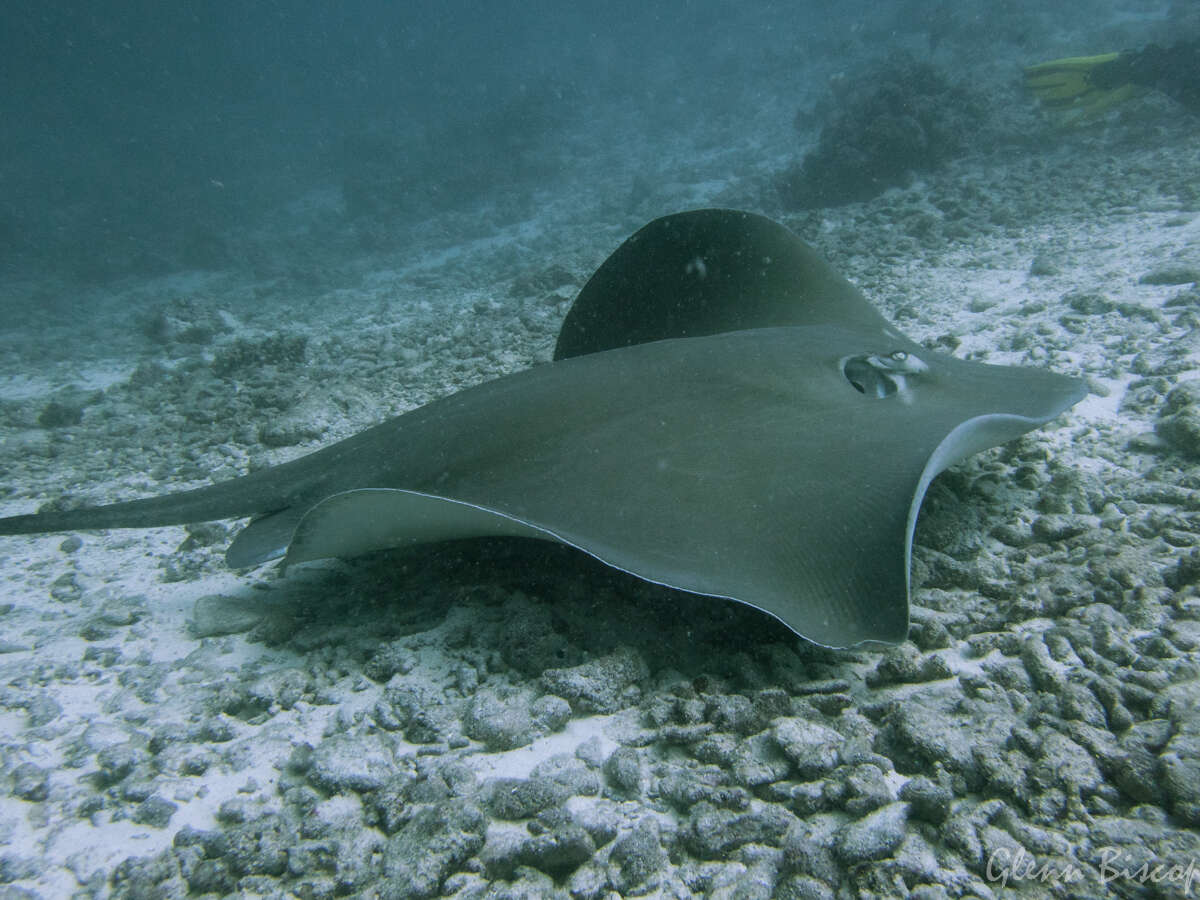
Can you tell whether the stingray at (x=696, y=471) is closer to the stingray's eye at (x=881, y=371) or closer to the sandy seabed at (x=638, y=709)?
the stingray's eye at (x=881, y=371)

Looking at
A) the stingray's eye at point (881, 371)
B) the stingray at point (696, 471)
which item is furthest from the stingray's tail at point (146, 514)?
the stingray's eye at point (881, 371)

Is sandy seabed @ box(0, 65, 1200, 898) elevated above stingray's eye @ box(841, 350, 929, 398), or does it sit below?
below

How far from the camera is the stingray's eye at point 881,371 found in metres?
2.54

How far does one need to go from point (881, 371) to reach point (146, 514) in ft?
10.6

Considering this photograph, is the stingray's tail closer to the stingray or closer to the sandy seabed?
the stingray

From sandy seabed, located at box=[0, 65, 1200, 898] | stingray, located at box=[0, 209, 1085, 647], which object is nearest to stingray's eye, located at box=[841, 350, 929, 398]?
stingray, located at box=[0, 209, 1085, 647]

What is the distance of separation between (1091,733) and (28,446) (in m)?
6.96

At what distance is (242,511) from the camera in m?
2.77

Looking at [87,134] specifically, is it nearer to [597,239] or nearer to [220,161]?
[220,161]

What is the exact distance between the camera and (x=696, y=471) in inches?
84.9

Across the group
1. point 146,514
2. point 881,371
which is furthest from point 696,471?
point 146,514

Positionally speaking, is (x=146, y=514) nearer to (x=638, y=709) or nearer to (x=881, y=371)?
(x=638, y=709)

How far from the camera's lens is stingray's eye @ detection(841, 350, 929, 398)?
100.0 inches

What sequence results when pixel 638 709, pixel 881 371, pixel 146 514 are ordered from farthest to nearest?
pixel 146 514 → pixel 881 371 → pixel 638 709
